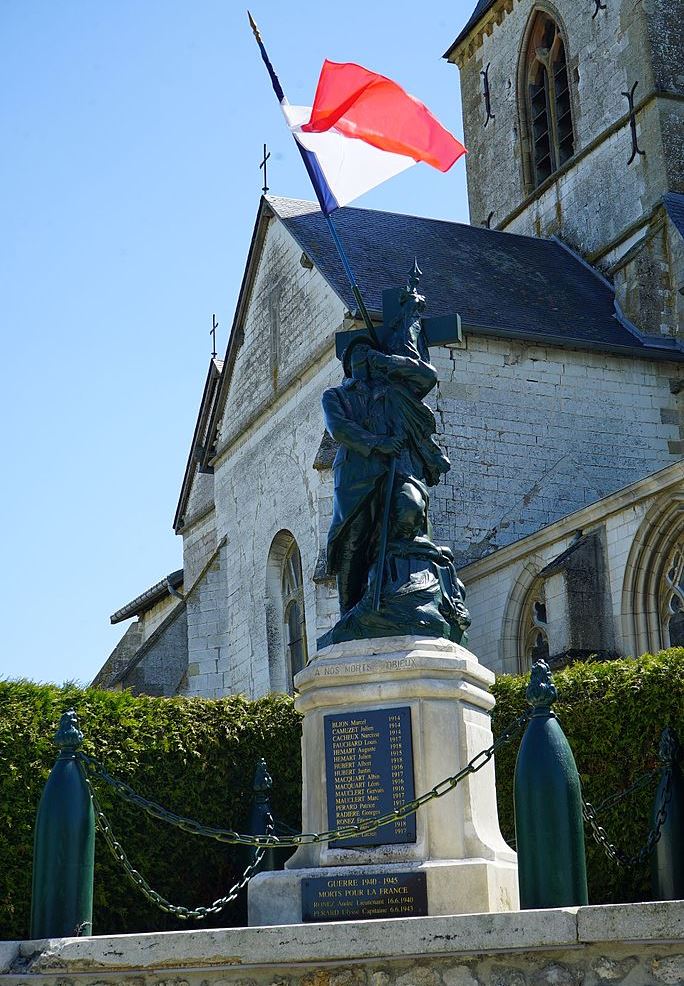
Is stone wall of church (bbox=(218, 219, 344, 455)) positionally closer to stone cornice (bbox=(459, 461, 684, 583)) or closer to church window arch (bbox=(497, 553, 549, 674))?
A: stone cornice (bbox=(459, 461, 684, 583))

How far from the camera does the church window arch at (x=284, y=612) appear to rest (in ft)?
61.4

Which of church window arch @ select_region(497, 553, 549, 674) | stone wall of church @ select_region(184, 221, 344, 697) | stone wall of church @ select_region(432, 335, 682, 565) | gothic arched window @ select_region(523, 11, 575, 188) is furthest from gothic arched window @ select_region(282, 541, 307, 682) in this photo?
gothic arched window @ select_region(523, 11, 575, 188)

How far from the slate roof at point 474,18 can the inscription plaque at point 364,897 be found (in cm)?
2329

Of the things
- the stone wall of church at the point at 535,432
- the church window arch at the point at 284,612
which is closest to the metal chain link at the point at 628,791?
the stone wall of church at the point at 535,432

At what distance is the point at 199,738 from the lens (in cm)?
927

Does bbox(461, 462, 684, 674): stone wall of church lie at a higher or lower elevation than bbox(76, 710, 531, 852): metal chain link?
higher

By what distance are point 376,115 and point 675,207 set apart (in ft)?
42.3

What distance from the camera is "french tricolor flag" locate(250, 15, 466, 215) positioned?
8961 millimetres

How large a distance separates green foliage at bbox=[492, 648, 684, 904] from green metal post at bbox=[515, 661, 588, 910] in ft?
8.37

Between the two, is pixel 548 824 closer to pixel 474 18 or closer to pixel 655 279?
pixel 655 279

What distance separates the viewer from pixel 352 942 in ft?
18.0

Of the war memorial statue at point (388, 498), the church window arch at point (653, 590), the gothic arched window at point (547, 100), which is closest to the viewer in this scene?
the war memorial statue at point (388, 498)

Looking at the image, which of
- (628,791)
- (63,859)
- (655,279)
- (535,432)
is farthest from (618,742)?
(655,279)

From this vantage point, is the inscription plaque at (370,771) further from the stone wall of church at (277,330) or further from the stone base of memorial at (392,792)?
the stone wall of church at (277,330)
